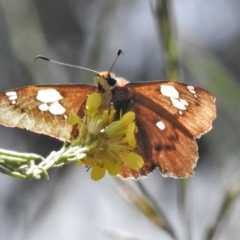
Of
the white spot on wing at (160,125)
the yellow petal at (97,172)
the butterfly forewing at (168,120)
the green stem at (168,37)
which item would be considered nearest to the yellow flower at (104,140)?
the yellow petal at (97,172)

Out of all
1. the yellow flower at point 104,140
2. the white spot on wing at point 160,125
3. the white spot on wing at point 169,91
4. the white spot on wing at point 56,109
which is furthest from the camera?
the white spot on wing at point 160,125

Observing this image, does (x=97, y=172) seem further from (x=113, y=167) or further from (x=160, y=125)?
(x=160, y=125)

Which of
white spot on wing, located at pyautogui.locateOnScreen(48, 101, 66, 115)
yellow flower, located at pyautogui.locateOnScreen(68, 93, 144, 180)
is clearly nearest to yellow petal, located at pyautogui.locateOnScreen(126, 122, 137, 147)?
yellow flower, located at pyautogui.locateOnScreen(68, 93, 144, 180)

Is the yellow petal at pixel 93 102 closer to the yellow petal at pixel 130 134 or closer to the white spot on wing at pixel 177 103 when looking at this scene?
the yellow petal at pixel 130 134

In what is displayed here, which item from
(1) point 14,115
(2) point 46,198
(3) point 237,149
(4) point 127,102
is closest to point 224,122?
(3) point 237,149

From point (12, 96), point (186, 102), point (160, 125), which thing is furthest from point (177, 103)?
point (12, 96)

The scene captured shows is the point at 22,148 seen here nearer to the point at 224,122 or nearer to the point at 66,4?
the point at 66,4

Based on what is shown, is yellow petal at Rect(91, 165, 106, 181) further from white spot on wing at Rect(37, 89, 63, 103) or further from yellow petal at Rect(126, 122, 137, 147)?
white spot on wing at Rect(37, 89, 63, 103)
